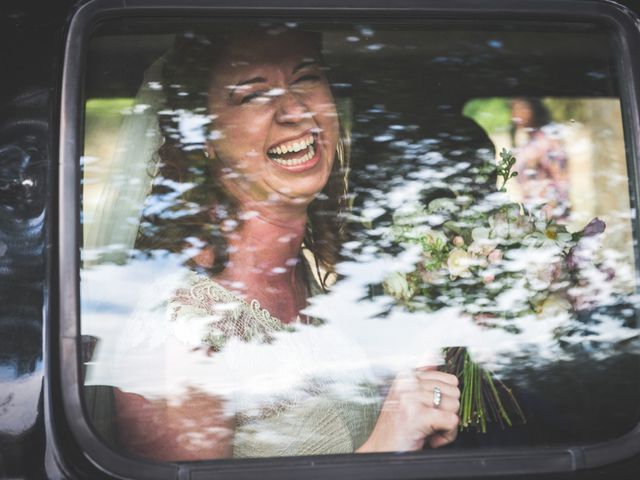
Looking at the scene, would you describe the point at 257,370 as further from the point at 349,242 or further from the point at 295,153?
the point at 295,153

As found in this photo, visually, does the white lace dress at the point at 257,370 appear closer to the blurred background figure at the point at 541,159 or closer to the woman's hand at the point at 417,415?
the woman's hand at the point at 417,415

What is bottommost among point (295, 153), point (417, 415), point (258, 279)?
point (417, 415)

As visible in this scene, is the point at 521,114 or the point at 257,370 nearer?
the point at 257,370

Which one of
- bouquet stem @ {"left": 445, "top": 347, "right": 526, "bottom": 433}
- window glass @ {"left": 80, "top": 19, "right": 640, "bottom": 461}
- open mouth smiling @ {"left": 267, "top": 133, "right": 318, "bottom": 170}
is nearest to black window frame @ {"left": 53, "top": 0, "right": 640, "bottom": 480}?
window glass @ {"left": 80, "top": 19, "right": 640, "bottom": 461}

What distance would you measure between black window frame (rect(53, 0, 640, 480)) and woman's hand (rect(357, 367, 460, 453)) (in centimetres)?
10

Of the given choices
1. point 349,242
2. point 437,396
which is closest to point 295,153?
point 349,242

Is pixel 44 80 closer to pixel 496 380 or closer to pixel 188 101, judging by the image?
pixel 188 101

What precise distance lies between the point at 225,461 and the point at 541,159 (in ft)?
3.12

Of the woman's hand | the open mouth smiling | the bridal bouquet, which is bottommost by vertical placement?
the woman's hand

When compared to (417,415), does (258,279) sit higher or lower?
higher

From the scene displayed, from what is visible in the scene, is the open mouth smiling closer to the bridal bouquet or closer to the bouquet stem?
the bridal bouquet

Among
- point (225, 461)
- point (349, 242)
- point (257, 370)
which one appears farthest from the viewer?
point (349, 242)

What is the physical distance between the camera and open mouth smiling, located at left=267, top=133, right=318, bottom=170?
1938 millimetres

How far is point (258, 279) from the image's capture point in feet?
6.14
